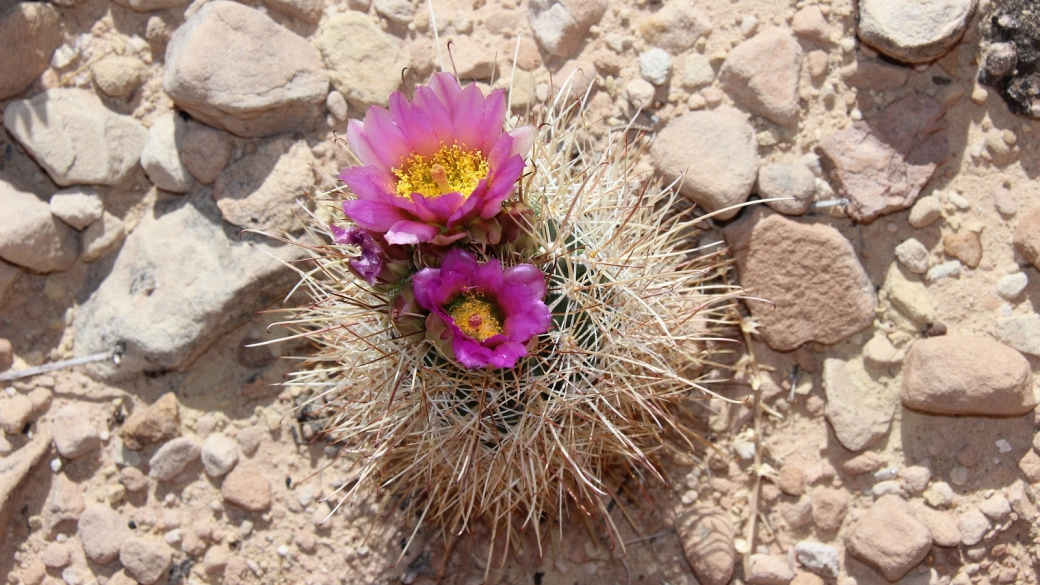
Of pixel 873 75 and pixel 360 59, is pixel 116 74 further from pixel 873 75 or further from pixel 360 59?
pixel 873 75

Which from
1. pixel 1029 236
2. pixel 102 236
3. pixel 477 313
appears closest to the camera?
pixel 477 313

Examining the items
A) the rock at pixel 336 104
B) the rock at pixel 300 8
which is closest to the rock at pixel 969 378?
the rock at pixel 336 104

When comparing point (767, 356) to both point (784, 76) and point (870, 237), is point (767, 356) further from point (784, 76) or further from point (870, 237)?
point (784, 76)

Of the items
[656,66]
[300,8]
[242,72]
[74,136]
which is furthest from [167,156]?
[656,66]

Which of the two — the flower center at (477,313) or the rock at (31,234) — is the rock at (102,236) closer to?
the rock at (31,234)

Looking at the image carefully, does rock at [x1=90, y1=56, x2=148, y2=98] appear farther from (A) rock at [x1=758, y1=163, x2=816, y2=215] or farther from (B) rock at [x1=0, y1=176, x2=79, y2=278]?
(A) rock at [x1=758, y1=163, x2=816, y2=215]

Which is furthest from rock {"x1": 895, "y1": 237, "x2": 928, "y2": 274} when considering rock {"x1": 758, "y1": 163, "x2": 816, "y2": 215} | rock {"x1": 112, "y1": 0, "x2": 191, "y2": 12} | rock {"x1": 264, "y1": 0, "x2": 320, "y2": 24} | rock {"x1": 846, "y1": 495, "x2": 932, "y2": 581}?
rock {"x1": 112, "y1": 0, "x2": 191, "y2": 12}
